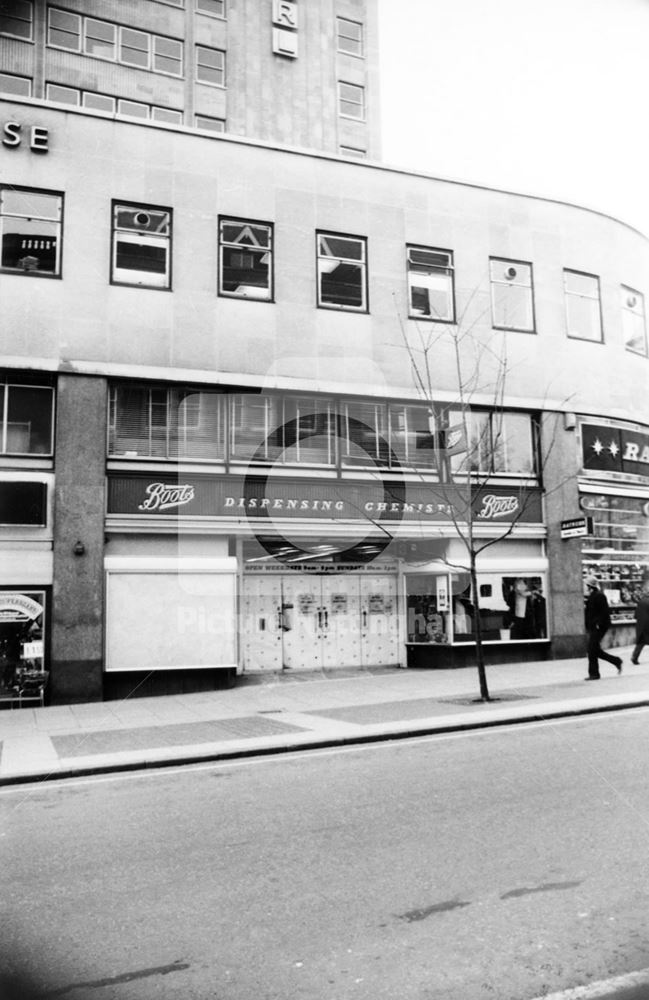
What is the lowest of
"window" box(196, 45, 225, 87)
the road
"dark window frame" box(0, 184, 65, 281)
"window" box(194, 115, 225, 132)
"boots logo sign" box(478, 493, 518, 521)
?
the road

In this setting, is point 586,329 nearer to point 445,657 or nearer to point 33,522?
point 445,657

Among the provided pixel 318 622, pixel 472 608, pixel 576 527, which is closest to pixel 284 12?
pixel 318 622

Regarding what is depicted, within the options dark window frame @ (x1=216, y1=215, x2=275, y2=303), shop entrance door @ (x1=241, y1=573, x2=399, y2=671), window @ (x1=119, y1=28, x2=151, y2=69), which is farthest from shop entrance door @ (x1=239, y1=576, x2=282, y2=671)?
window @ (x1=119, y1=28, x2=151, y2=69)

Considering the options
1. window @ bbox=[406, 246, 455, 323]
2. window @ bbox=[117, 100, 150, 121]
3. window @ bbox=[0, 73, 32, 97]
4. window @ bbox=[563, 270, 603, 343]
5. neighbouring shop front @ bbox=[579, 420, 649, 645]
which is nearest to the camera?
window @ bbox=[406, 246, 455, 323]

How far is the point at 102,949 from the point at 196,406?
514 inches

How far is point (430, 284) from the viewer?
61.2 feet

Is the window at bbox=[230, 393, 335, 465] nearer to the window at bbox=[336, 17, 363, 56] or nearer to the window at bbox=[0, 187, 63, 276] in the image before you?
the window at bbox=[0, 187, 63, 276]

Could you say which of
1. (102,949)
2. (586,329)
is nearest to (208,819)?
Result: (102,949)

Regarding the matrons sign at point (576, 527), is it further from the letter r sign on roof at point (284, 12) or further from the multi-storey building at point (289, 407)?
the letter r sign on roof at point (284, 12)

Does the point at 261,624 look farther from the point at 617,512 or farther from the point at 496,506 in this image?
the point at 617,512

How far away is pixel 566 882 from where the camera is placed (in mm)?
4844

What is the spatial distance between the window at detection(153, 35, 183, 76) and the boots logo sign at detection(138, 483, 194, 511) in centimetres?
1969

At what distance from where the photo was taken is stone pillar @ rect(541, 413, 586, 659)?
19.0 m

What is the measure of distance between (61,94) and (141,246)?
1611cm
